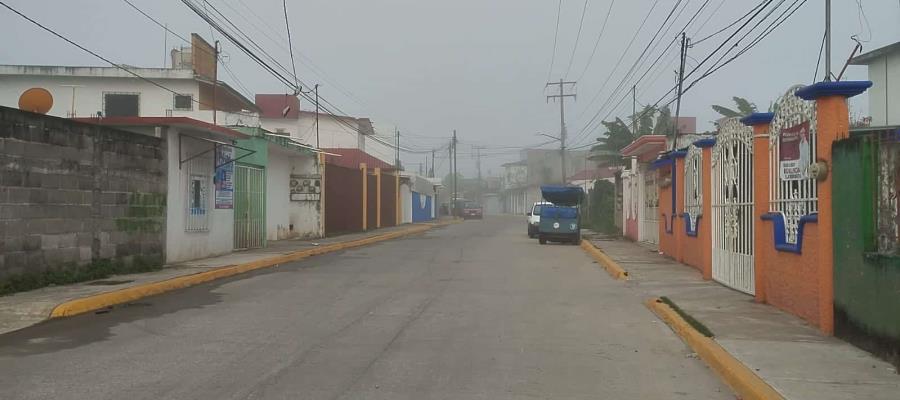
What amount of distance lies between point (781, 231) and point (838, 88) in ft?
8.88

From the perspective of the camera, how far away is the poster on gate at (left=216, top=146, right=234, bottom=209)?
21250 mm

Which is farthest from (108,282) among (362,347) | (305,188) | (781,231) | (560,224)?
(560,224)

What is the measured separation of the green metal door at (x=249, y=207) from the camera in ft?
78.9

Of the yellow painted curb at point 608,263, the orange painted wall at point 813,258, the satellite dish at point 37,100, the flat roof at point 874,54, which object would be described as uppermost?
the flat roof at point 874,54

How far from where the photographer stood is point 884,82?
2534 centimetres

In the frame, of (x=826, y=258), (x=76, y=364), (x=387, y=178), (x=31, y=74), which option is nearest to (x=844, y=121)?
(x=826, y=258)

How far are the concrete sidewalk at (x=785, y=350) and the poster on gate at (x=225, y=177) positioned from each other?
1217 centimetres

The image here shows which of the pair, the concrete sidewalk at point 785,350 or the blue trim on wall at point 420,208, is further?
the blue trim on wall at point 420,208

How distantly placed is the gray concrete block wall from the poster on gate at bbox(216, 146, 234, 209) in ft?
11.1

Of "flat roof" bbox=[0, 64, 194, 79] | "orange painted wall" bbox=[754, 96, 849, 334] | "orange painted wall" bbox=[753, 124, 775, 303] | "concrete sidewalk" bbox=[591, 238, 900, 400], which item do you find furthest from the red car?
"orange painted wall" bbox=[754, 96, 849, 334]

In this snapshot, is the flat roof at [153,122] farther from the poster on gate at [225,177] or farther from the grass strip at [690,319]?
the grass strip at [690,319]

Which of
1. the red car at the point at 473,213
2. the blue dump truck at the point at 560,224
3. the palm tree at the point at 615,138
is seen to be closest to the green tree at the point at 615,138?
the palm tree at the point at 615,138

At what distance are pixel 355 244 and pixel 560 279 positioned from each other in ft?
48.0

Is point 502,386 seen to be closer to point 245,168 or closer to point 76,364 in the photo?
point 76,364
